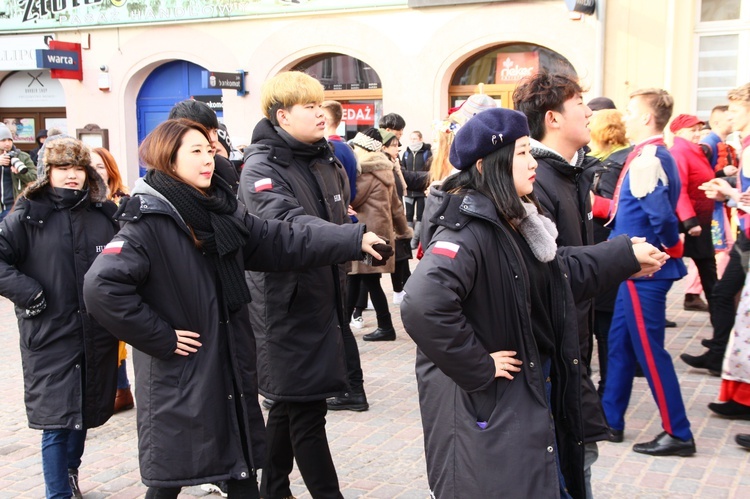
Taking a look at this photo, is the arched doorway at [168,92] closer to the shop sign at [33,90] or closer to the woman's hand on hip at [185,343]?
the shop sign at [33,90]

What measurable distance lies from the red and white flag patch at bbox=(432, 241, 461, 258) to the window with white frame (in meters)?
11.3

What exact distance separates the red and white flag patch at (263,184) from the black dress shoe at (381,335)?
163 inches

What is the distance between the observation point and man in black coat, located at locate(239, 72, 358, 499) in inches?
159

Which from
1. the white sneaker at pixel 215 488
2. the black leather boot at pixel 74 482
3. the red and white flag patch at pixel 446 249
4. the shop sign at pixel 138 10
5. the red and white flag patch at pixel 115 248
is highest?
the shop sign at pixel 138 10

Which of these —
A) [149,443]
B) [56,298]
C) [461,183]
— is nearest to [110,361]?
[56,298]

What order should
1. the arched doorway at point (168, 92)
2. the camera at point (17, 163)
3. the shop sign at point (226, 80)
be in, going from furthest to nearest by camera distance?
the arched doorway at point (168, 92) → the shop sign at point (226, 80) → the camera at point (17, 163)

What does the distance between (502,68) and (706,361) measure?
8.88 metres

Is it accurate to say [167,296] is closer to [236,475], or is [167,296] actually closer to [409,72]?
[236,475]

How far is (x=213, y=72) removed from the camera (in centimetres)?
1534

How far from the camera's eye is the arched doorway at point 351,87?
15.8 metres

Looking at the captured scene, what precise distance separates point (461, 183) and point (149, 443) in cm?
159

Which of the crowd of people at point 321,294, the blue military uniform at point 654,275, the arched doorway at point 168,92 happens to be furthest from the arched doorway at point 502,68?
the blue military uniform at point 654,275

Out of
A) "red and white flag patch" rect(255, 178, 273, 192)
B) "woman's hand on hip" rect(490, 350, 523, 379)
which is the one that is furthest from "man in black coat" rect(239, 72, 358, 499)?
"woman's hand on hip" rect(490, 350, 523, 379)

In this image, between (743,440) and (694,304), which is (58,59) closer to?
(694,304)
